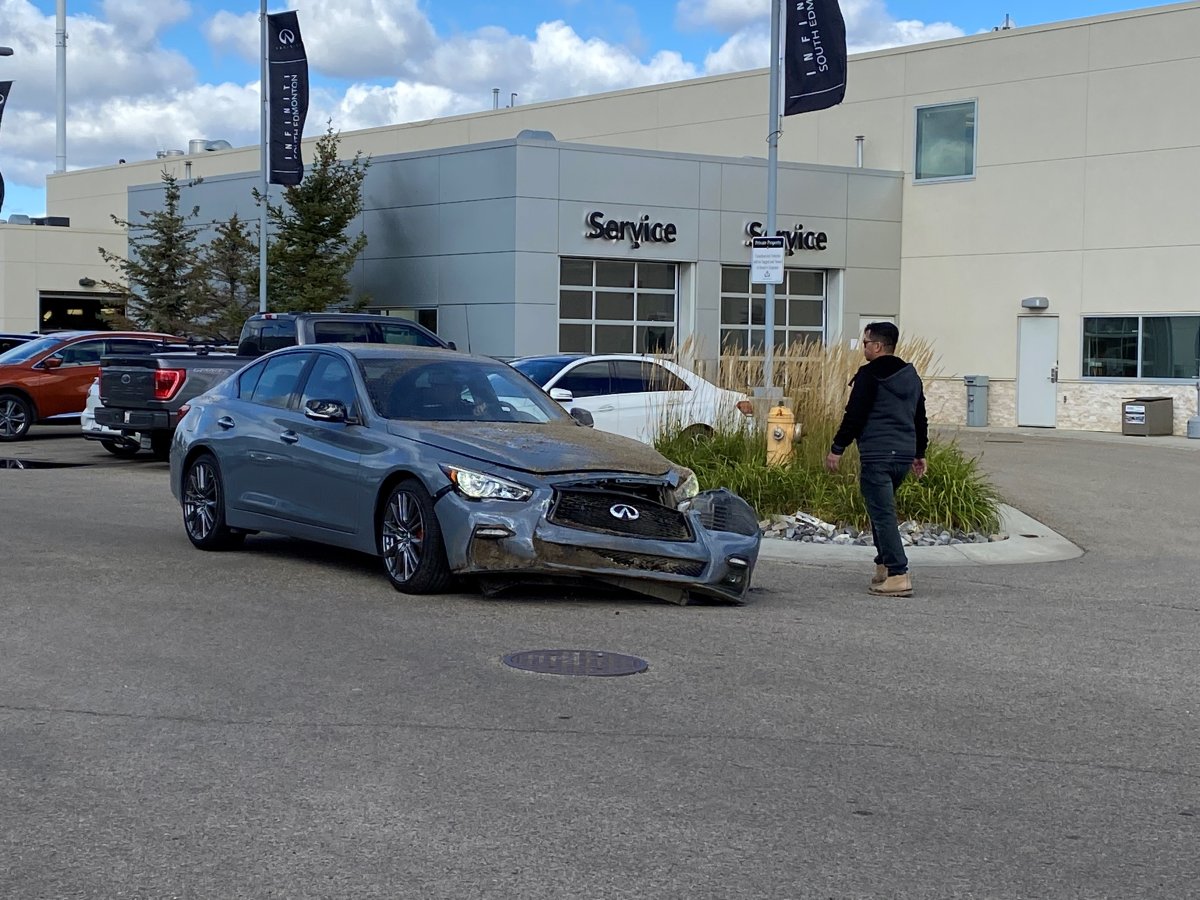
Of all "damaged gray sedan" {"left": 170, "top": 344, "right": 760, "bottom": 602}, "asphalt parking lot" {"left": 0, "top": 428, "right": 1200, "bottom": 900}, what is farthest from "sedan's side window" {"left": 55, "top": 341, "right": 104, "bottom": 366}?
"asphalt parking lot" {"left": 0, "top": 428, "right": 1200, "bottom": 900}

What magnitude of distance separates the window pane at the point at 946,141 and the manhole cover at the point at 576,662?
28176 millimetres

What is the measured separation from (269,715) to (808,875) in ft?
9.37

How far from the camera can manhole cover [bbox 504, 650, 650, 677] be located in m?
8.01

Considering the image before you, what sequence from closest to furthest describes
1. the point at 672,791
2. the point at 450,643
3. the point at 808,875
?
the point at 808,875, the point at 672,791, the point at 450,643

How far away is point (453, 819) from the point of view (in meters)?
5.46

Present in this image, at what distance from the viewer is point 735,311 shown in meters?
33.3

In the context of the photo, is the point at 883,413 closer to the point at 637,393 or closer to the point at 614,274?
the point at 637,393

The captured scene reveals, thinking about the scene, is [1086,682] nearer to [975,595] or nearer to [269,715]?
[975,595]

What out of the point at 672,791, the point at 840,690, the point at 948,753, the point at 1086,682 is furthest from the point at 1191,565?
the point at 672,791

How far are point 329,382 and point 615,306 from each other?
67.4 feet

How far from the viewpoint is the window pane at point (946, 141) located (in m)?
34.5

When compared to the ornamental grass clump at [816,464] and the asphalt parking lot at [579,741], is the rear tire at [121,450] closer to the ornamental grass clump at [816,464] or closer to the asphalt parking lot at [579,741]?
the ornamental grass clump at [816,464]

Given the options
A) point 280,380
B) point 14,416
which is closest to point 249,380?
point 280,380

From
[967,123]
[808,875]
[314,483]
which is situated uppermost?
[967,123]
